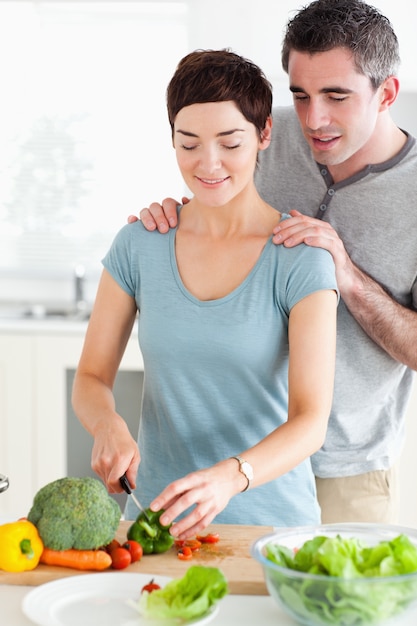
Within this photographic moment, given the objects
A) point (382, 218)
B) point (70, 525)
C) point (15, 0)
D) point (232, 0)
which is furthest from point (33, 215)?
point (70, 525)

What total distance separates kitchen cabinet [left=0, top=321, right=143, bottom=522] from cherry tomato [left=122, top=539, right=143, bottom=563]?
216cm

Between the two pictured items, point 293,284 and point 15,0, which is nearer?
point 293,284

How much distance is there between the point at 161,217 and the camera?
188cm

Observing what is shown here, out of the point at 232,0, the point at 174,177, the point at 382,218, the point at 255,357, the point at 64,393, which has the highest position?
the point at 232,0

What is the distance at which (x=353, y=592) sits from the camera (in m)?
1.16

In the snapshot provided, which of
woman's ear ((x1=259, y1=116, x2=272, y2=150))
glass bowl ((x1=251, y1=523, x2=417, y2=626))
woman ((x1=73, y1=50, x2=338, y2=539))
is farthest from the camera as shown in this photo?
woman's ear ((x1=259, y1=116, x2=272, y2=150))

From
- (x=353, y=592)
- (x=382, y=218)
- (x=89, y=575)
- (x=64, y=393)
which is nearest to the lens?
(x=353, y=592)

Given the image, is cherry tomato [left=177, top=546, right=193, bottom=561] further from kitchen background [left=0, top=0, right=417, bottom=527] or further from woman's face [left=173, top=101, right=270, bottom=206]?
kitchen background [left=0, top=0, right=417, bottom=527]

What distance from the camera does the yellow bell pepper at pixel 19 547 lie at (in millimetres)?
1424

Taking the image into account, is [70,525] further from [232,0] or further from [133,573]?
[232,0]

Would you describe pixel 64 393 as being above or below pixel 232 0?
below

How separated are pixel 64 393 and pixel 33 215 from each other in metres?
1.11

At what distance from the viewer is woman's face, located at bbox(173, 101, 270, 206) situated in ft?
5.53

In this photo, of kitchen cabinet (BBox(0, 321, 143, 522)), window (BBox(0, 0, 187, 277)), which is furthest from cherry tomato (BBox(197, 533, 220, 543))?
window (BBox(0, 0, 187, 277))
